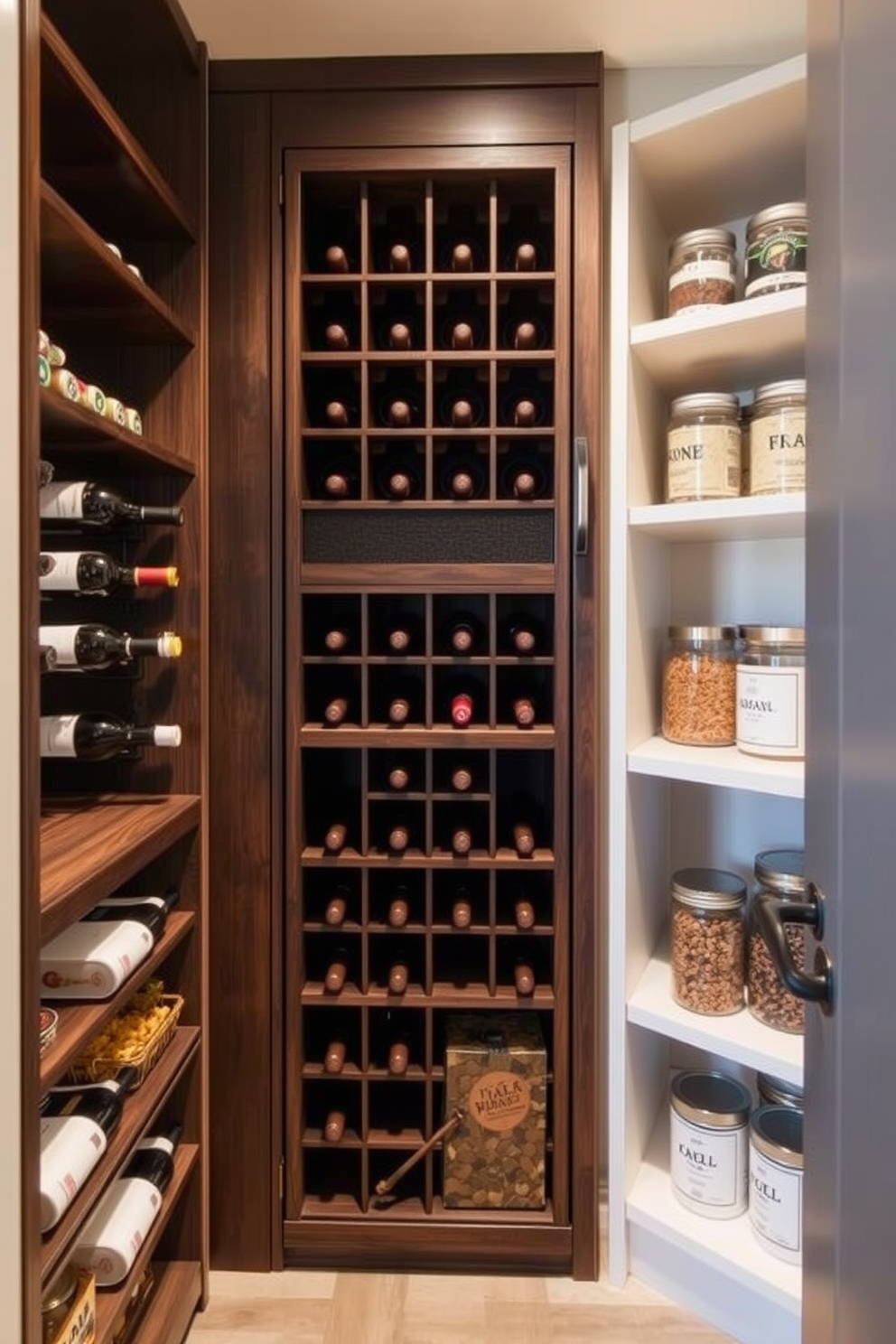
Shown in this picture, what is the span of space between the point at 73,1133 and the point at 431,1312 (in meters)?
0.75

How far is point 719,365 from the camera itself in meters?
1.27

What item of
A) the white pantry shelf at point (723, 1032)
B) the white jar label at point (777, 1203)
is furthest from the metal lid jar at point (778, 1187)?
the white pantry shelf at point (723, 1032)

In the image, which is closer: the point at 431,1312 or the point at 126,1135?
the point at 126,1135

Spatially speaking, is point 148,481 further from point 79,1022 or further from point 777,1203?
point 777,1203

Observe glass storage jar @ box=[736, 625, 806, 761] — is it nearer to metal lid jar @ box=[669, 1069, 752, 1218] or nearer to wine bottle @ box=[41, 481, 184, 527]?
metal lid jar @ box=[669, 1069, 752, 1218]

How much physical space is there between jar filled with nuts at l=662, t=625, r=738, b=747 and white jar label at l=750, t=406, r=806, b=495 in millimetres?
230

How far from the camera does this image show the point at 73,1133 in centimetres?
85

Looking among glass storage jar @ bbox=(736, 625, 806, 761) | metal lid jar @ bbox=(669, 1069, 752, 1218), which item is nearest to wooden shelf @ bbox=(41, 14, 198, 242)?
glass storage jar @ bbox=(736, 625, 806, 761)

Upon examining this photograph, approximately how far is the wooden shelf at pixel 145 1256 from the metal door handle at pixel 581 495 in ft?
3.80

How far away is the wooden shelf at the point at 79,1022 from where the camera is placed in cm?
76

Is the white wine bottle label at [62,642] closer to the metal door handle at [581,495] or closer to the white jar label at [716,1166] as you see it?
the metal door handle at [581,495]

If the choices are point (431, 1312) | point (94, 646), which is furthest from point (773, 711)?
point (431, 1312)

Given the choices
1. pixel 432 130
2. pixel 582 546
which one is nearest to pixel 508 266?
pixel 432 130

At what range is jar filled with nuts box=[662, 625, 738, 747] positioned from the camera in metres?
1.21
